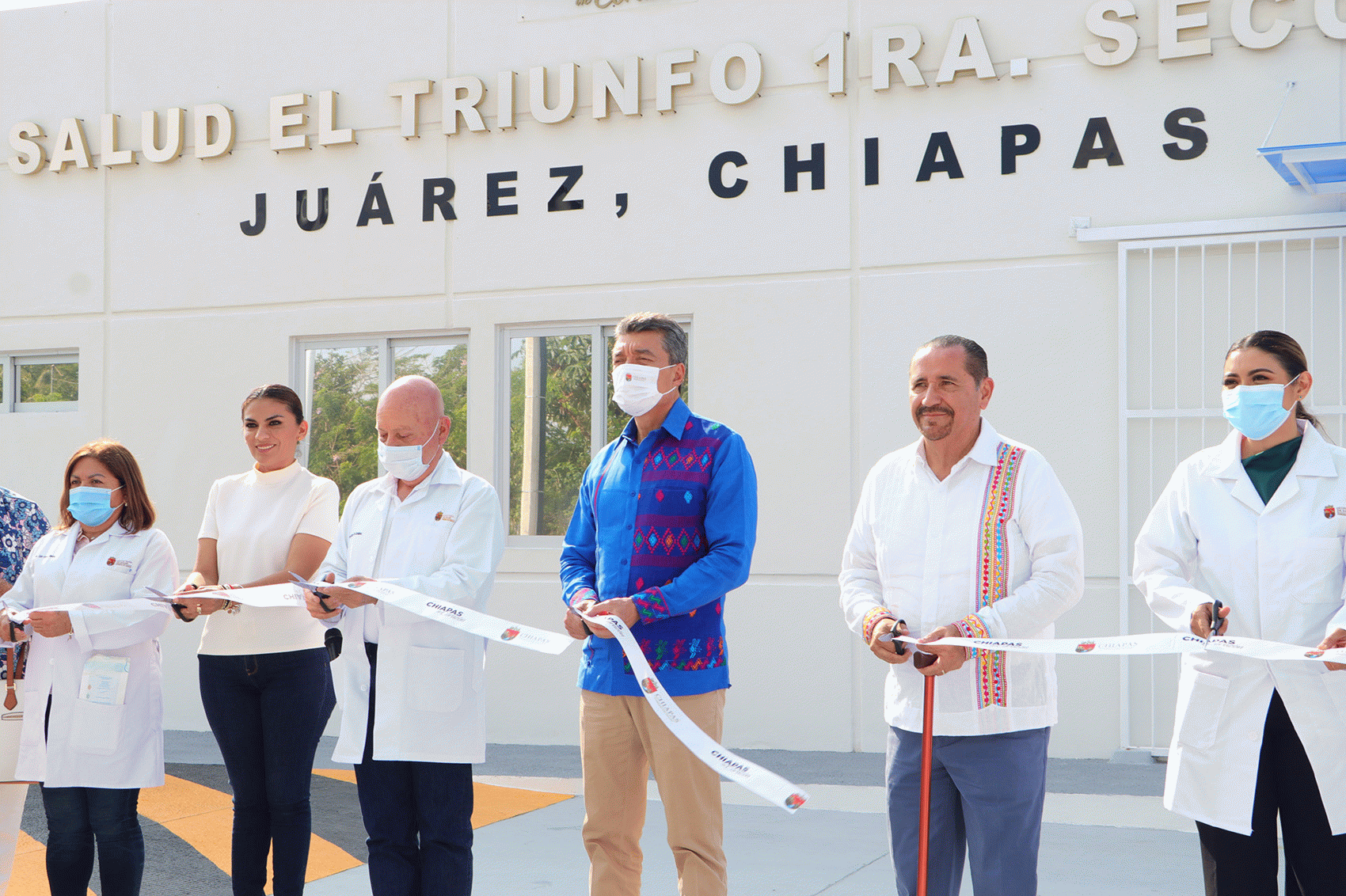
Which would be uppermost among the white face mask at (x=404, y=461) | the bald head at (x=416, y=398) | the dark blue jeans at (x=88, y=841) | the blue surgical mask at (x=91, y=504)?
the bald head at (x=416, y=398)

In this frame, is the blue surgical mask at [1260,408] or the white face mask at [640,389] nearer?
the blue surgical mask at [1260,408]

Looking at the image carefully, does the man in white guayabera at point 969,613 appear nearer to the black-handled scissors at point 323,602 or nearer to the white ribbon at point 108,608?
the black-handled scissors at point 323,602

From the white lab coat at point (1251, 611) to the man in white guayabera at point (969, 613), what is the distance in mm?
348

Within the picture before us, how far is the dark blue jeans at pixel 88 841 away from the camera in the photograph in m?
4.07

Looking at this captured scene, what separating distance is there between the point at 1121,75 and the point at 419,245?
15.0 ft

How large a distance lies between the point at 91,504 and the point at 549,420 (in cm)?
430

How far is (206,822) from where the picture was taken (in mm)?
6070

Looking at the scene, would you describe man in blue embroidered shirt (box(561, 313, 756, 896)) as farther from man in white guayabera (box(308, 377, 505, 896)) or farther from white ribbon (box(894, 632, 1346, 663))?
white ribbon (box(894, 632, 1346, 663))

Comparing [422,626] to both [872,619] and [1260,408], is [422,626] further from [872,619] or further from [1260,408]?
[1260,408]

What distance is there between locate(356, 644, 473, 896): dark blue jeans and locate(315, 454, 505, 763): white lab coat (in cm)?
7

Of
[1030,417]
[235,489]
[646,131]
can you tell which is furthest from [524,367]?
[235,489]

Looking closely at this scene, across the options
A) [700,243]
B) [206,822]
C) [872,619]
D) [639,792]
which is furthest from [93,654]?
[700,243]

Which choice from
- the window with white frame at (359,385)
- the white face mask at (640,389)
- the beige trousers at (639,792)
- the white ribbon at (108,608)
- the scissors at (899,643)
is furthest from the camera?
the window with white frame at (359,385)

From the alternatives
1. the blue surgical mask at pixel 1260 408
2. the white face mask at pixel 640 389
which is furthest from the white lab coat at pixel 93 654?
the blue surgical mask at pixel 1260 408
